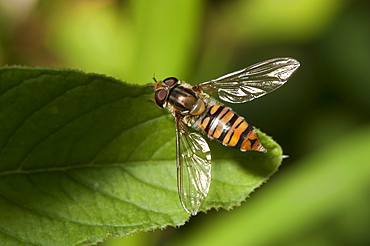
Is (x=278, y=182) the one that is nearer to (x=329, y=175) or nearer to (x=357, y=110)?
(x=329, y=175)

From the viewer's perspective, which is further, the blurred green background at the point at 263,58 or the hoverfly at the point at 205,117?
the blurred green background at the point at 263,58

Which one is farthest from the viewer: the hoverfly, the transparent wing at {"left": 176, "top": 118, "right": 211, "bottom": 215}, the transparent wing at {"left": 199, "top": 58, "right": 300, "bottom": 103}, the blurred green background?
the blurred green background

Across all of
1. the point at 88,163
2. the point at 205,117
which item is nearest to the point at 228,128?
the point at 205,117

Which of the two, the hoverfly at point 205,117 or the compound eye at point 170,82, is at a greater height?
the compound eye at point 170,82

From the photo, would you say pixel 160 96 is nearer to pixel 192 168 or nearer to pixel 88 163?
pixel 192 168

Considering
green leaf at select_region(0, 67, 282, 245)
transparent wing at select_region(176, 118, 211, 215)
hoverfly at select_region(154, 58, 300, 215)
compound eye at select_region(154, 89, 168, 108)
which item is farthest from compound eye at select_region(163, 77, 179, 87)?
green leaf at select_region(0, 67, 282, 245)

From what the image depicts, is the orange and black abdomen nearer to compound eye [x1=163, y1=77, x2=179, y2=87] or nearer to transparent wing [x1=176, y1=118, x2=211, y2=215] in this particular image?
transparent wing [x1=176, y1=118, x2=211, y2=215]

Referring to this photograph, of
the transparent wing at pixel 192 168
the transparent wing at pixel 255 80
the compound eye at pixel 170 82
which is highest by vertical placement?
the compound eye at pixel 170 82

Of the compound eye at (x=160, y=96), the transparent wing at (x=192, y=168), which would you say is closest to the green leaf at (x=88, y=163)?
the transparent wing at (x=192, y=168)

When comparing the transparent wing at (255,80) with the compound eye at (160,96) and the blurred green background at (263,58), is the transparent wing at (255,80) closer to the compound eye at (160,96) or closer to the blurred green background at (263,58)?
the compound eye at (160,96)
